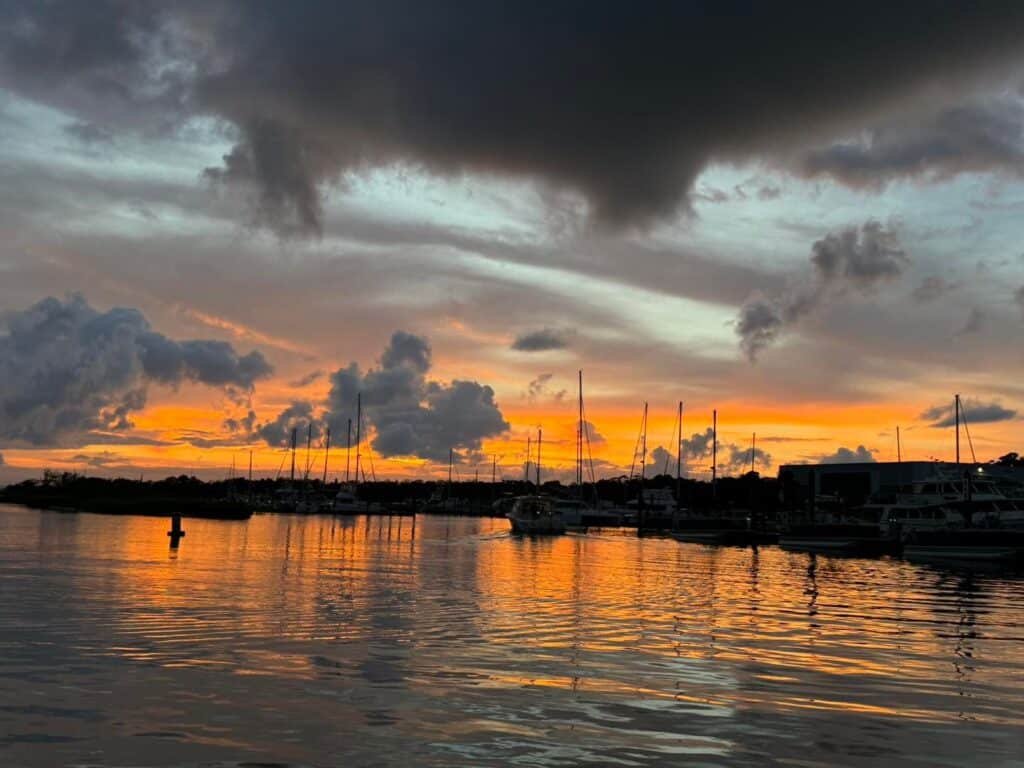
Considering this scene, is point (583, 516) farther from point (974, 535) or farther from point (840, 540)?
point (974, 535)

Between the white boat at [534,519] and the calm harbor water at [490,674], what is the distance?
7085 cm

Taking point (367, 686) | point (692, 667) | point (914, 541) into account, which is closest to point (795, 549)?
point (914, 541)

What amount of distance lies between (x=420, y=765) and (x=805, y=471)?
195m

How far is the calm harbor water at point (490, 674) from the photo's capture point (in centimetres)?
1471

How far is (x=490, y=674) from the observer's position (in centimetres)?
2056

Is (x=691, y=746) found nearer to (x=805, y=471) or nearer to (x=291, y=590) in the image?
(x=291, y=590)

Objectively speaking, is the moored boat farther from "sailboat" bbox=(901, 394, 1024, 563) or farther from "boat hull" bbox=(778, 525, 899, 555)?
"boat hull" bbox=(778, 525, 899, 555)

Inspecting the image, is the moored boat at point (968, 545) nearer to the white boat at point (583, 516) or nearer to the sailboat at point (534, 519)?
the sailboat at point (534, 519)

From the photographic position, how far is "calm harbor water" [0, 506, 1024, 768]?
14.7m

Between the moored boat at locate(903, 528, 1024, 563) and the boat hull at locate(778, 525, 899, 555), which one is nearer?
the moored boat at locate(903, 528, 1024, 563)

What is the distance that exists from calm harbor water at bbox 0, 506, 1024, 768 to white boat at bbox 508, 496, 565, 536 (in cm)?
7085

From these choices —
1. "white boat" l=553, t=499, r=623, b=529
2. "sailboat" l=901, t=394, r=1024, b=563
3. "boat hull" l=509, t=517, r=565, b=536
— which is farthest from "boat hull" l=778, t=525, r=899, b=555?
"white boat" l=553, t=499, r=623, b=529

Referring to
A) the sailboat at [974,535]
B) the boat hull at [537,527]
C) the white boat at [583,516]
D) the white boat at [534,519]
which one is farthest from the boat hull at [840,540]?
the white boat at [583,516]

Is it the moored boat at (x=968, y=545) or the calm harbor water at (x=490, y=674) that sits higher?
the moored boat at (x=968, y=545)
